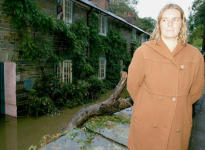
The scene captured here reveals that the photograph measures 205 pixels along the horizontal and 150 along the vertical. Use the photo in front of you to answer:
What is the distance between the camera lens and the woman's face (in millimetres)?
1382

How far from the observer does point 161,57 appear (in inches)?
55.9

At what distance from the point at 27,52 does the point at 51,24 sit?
165 cm

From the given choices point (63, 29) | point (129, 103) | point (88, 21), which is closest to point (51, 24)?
point (63, 29)

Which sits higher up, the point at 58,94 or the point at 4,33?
the point at 4,33

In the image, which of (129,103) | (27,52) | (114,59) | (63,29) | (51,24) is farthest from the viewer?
(114,59)

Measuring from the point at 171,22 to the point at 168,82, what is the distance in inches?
18.8

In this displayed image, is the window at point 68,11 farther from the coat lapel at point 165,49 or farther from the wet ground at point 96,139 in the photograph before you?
the coat lapel at point 165,49

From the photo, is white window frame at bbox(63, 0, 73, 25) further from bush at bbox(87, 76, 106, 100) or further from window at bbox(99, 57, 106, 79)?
window at bbox(99, 57, 106, 79)

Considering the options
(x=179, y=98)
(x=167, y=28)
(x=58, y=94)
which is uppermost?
(x=167, y=28)

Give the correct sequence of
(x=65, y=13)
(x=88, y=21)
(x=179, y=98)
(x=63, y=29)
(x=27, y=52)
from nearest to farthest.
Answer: (x=179, y=98), (x=27, y=52), (x=63, y=29), (x=65, y=13), (x=88, y=21)

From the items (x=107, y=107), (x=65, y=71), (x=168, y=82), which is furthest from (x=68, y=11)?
(x=168, y=82)

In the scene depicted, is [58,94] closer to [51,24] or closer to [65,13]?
[51,24]

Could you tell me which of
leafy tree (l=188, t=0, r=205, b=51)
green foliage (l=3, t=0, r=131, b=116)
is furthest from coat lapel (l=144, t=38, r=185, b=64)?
green foliage (l=3, t=0, r=131, b=116)

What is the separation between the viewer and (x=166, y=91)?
1381 millimetres
